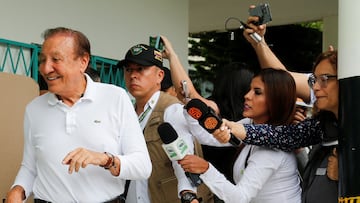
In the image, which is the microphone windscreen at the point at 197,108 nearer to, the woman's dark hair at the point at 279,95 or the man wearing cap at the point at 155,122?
the man wearing cap at the point at 155,122

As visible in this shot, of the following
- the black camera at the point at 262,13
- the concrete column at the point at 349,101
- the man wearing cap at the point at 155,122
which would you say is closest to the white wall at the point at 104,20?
the man wearing cap at the point at 155,122

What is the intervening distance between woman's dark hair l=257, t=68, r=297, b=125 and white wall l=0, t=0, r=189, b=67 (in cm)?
226

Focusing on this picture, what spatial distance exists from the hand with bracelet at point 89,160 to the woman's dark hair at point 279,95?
926 mm

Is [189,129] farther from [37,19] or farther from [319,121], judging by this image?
[37,19]

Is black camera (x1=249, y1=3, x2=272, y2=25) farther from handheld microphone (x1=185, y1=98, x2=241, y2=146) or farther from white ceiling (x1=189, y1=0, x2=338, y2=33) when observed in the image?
white ceiling (x1=189, y1=0, x2=338, y2=33)

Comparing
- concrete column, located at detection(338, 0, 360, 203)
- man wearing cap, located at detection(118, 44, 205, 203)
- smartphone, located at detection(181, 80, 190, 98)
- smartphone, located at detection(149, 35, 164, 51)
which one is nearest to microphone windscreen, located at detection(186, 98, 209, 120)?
man wearing cap, located at detection(118, 44, 205, 203)

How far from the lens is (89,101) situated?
2289 mm

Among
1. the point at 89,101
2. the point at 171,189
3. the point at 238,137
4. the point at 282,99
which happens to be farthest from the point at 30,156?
the point at 282,99

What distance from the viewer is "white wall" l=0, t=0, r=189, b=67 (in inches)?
162

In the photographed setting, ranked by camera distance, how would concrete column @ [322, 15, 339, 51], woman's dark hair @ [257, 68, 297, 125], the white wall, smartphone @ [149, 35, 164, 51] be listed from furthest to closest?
concrete column @ [322, 15, 339, 51] → the white wall → smartphone @ [149, 35, 164, 51] → woman's dark hair @ [257, 68, 297, 125]

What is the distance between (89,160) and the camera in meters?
1.94

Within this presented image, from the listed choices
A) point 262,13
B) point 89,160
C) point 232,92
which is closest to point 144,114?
point 232,92

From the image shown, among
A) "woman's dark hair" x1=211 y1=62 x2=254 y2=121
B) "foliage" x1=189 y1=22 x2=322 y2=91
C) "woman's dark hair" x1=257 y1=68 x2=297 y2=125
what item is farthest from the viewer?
"foliage" x1=189 y1=22 x2=322 y2=91

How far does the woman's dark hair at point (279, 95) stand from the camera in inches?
103
